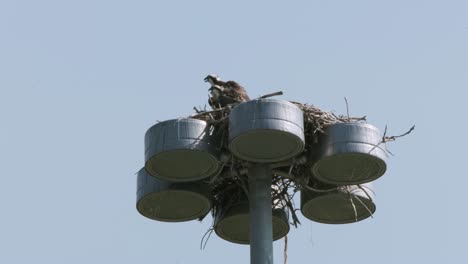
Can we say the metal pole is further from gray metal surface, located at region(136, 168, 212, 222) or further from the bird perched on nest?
the bird perched on nest

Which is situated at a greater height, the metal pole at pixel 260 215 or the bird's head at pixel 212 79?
the bird's head at pixel 212 79

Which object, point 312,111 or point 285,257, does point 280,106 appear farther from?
point 285,257

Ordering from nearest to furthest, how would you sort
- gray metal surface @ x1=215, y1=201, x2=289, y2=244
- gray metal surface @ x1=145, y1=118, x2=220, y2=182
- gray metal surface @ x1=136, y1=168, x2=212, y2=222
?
1. gray metal surface @ x1=145, y1=118, x2=220, y2=182
2. gray metal surface @ x1=136, y1=168, x2=212, y2=222
3. gray metal surface @ x1=215, y1=201, x2=289, y2=244

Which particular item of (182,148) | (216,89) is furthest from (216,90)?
(182,148)

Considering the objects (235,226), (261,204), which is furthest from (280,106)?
(235,226)

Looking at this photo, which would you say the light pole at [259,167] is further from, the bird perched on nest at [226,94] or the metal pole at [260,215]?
the bird perched on nest at [226,94]

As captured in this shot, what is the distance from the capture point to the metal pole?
62.2 ft

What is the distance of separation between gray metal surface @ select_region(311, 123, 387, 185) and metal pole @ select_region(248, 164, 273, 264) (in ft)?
2.47

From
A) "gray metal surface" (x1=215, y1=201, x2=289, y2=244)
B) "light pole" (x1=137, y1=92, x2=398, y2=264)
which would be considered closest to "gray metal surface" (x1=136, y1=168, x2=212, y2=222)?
"light pole" (x1=137, y1=92, x2=398, y2=264)

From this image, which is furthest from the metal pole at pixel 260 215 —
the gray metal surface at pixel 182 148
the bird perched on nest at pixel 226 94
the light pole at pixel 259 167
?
the bird perched on nest at pixel 226 94

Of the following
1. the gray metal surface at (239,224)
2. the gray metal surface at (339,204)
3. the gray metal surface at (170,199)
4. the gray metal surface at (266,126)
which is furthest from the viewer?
the gray metal surface at (239,224)

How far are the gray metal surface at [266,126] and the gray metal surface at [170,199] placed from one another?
4.50ft

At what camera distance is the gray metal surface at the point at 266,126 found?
18.6 meters

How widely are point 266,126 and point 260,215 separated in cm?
151
